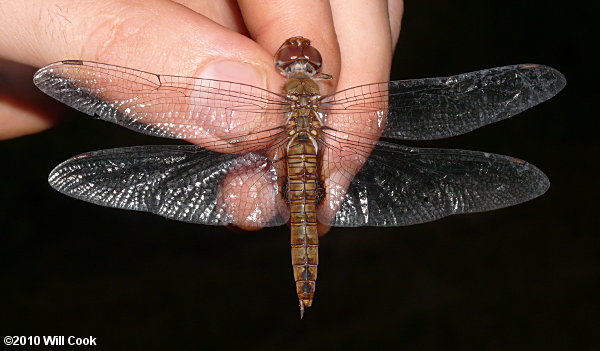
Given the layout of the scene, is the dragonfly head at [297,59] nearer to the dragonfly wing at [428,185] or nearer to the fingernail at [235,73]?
the fingernail at [235,73]

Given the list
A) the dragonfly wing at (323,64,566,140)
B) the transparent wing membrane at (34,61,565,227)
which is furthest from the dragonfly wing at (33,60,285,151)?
the dragonfly wing at (323,64,566,140)

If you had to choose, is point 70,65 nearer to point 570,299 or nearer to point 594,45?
point 570,299

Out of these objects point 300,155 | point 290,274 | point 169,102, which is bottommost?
point 300,155

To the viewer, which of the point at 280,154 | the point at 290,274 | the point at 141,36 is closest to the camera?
the point at 141,36

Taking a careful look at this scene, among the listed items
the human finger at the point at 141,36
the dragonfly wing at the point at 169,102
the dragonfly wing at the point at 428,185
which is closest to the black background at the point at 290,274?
the dragonfly wing at the point at 428,185

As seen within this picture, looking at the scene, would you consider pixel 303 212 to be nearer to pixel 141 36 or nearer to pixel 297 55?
pixel 297 55

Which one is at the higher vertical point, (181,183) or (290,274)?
(290,274)

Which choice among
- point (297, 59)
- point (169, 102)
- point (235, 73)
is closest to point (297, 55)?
point (297, 59)
